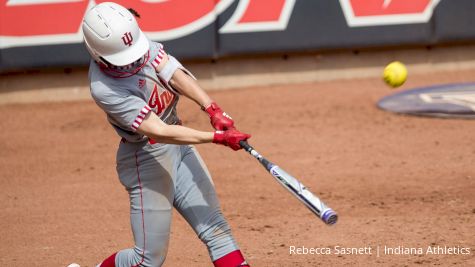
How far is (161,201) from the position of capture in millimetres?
5617

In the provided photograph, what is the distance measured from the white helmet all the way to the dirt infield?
2163mm

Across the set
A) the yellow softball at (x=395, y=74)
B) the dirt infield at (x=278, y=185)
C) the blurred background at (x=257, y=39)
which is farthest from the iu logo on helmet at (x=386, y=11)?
the yellow softball at (x=395, y=74)

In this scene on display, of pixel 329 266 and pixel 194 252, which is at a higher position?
pixel 329 266

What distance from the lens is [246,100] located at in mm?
12031

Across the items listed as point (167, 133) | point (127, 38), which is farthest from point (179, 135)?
point (127, 38)

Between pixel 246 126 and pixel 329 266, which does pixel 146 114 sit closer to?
pixel 329 266

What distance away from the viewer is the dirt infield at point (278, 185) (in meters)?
7.21

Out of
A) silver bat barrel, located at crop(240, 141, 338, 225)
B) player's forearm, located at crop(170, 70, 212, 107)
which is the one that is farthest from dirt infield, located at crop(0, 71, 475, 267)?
player's forearm, located at crop(170, 70, 212, 107)

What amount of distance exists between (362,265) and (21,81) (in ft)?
23.5

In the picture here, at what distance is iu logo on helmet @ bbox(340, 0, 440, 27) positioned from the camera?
12398 mm

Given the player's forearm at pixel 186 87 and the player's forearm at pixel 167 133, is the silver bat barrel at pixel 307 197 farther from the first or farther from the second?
the player's forearm at pixel 186 87

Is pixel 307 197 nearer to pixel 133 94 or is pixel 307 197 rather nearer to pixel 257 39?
pixel 133 94

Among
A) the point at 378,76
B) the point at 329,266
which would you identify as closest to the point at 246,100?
the point at 378,76

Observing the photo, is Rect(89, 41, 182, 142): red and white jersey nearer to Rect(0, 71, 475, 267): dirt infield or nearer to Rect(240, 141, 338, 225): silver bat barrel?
Rect(240, 141, 338, 225): silver bat barrel
